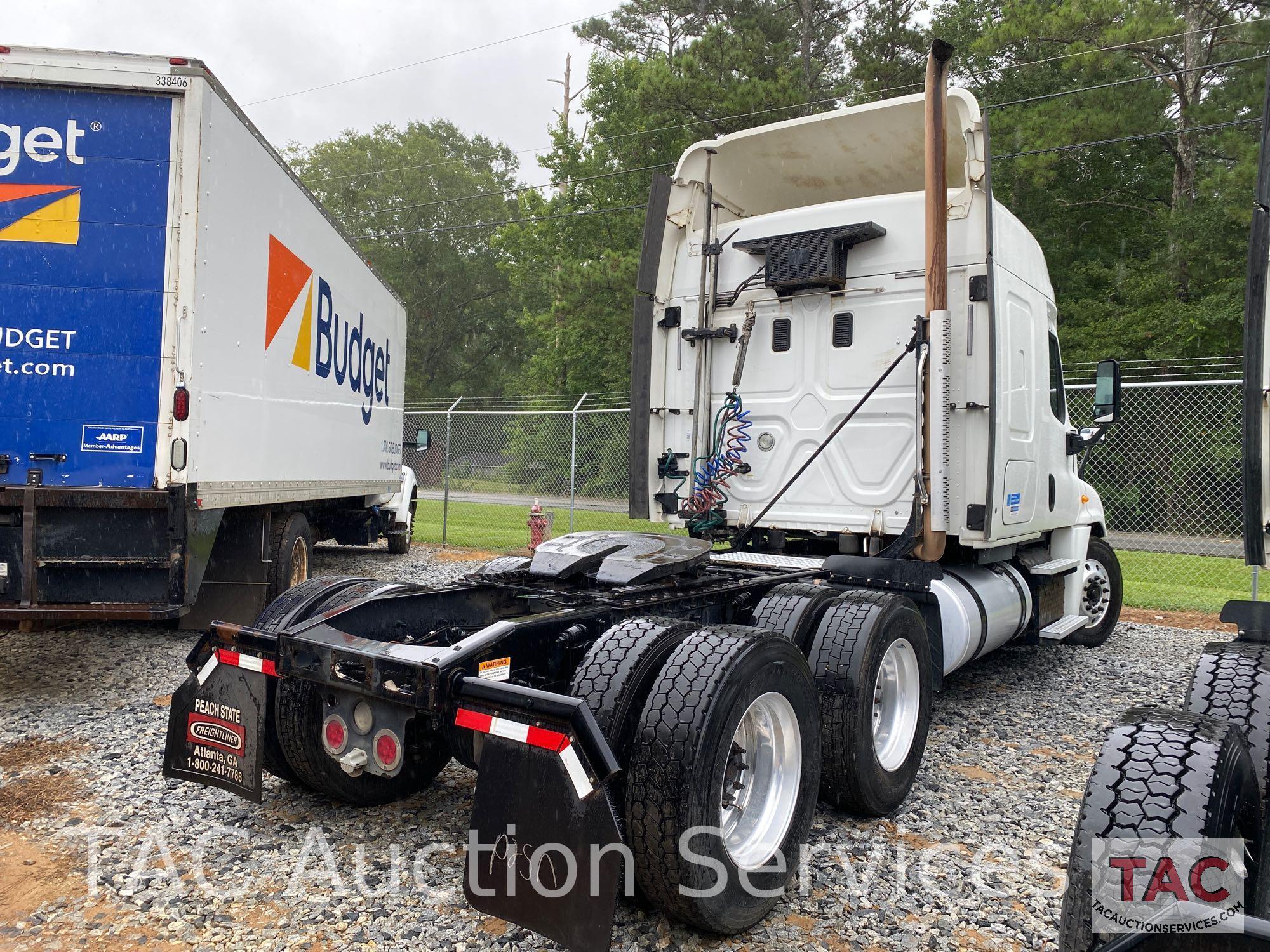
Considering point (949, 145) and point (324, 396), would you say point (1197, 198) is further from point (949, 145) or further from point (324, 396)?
point (324, 396)

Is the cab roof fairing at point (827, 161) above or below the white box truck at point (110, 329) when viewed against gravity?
above

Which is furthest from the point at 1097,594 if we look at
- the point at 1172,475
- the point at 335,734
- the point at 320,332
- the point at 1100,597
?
the point at 1172,475

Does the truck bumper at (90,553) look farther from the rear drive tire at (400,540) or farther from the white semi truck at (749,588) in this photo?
the rear drive tire at (400,540)

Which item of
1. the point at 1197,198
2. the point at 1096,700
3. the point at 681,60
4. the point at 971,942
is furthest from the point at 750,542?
the point at 681,60

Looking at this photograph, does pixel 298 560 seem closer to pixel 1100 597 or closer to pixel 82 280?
pixel 82 280

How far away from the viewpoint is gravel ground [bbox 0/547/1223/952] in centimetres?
276

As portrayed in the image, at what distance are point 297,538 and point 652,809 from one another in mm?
5974

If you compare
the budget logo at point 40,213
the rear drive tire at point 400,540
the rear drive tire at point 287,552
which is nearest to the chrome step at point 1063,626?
the rear drive tire at point 287,552

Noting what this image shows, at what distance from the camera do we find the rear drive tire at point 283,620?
3480 mm

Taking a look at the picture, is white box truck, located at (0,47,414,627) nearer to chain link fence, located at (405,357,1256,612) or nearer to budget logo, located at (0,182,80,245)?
budget logo, located at (0,182,80,245)

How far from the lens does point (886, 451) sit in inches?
208

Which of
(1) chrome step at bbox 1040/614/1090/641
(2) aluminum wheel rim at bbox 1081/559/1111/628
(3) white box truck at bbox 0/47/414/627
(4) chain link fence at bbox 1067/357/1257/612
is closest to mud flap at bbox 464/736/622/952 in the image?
(3) white box truck at bbox 0/47/414/627

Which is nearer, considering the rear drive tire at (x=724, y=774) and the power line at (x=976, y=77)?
the rear drive tire at (x=724, y=774)

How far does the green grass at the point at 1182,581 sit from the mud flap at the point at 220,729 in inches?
386
